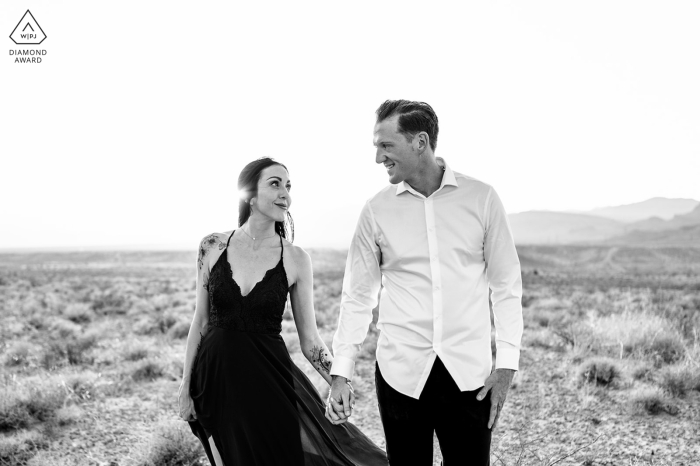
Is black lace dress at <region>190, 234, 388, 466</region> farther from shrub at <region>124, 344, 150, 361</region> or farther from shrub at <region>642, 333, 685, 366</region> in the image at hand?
shrub at <region>124, 344, 150, 361</region>

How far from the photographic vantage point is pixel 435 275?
2297 mm

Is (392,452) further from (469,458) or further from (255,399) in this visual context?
(255,399)

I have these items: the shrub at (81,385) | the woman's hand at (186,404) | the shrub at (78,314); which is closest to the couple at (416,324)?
the woman's hand at (186,404)

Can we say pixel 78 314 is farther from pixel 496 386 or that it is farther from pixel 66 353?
pixel 496 386

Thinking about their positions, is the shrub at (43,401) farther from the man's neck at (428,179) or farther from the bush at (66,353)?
the man's neck at (428,179)

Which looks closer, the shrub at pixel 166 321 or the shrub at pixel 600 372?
the shrub at pixel 600 372

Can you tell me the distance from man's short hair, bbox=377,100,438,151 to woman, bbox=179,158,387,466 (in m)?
1.03

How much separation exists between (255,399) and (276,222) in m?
1.18

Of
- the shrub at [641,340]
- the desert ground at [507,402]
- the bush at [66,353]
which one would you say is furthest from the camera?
the bush at [66,353]

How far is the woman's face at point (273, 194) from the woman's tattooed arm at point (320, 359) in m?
0.86

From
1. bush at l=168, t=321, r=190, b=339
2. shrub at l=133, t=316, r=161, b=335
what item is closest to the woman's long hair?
bush at l=168, t=321, r=190, b=339

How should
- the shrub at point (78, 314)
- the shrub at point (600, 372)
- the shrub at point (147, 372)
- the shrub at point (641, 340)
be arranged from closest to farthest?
the shrub at point (600, 372) < the shrub at point (641, 340) < the shrub at point (147, 372) < the shrub at point (78, 314)

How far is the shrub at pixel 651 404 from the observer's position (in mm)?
5629

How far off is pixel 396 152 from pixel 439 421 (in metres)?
1.25
